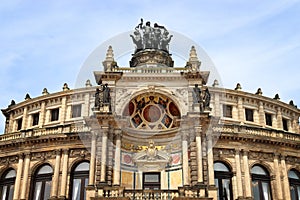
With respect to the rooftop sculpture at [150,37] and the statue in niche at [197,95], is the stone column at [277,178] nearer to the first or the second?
the statue in niche at [197,95]

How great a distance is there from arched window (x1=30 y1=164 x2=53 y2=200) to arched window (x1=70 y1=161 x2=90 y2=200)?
229 centimetres

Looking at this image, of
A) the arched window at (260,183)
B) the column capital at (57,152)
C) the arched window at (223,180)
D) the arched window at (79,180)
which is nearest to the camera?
the arched window at (223,180)

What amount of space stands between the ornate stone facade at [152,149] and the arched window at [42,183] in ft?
0.34

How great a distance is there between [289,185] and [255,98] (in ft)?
33.2

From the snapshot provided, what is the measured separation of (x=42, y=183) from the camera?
39.4 meters

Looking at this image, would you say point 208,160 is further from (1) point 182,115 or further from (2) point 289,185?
(2) point 289,185

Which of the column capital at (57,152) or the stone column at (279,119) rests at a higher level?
the stone column at (279,119)

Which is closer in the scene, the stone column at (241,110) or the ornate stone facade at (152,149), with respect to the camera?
the ornate stone facade at (152,149)

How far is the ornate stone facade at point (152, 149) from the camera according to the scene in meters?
34.9

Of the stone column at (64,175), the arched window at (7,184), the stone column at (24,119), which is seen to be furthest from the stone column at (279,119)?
the arched window at (7,184)

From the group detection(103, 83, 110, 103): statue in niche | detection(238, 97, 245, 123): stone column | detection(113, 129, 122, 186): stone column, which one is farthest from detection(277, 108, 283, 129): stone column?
detection(103, 83, 110, 103): statue in niche

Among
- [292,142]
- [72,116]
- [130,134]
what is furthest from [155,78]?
[292,142]

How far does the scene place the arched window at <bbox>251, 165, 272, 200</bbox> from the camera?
38719 mm

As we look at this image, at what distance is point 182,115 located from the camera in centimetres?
3600
